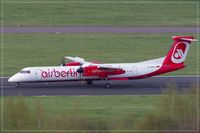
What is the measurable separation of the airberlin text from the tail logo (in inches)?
259

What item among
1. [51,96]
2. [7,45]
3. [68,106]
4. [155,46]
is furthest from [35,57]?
[68,106]

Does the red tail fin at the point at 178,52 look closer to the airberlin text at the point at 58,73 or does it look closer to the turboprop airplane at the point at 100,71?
the turboprop airplane at the point at 100,71

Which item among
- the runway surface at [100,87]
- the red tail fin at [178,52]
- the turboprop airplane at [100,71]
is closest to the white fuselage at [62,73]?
the turboprop airplane at [100,71]

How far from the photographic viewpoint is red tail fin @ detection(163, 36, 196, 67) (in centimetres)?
4116

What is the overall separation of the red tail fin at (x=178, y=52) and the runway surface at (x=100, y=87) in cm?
141

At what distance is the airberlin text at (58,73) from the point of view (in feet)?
132

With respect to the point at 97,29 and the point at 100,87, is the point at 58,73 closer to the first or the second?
the point at 100,87

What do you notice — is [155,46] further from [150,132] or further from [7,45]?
[150,132]

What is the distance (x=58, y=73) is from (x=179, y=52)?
8160 millimetres

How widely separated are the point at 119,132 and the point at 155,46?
34437 millimetres

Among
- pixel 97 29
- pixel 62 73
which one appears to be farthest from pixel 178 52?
pixel 97 29

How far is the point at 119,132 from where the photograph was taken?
2244cm

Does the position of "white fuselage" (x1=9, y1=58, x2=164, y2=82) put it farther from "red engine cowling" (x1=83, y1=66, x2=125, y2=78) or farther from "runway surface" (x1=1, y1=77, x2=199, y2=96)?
"runway surface" (x1=1, y1=77, x2=199, y2=96)

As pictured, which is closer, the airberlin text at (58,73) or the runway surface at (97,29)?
the airberlin text at (58,73)
